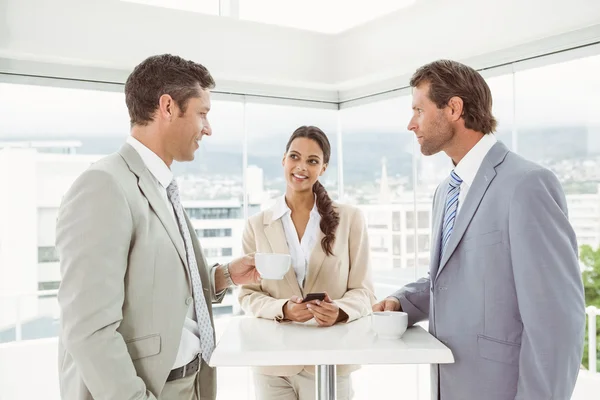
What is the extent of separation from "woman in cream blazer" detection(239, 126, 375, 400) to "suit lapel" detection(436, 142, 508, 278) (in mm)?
612

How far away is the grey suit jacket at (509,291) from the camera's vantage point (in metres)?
1.46

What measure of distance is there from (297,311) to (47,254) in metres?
2.27

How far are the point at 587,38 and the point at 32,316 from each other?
141 inches

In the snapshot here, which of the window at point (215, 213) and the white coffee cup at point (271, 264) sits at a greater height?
the window at point (215, 213)

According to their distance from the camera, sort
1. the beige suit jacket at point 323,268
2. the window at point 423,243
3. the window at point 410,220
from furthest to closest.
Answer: the window at point 410,220 < the window at point 423,243 < the beige suit jacket at point 323,268

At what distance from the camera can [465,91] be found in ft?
6.00

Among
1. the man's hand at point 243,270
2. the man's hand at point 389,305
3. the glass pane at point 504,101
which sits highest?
the glass pane at point 504,101

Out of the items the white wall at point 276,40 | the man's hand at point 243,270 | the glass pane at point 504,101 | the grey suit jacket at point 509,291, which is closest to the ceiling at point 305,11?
the white wall at point 276,40

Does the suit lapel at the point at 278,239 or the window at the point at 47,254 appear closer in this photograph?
the suit lapel at the point at 278,239

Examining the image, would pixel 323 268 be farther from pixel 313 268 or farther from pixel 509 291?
pixel 509 291

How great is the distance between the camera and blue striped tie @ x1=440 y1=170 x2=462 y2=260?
176 centimetres

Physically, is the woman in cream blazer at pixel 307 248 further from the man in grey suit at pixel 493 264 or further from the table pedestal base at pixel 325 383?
the man in grey suit at pixel 493 264

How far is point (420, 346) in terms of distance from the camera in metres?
1.58

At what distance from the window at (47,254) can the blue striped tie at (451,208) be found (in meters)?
2.71
